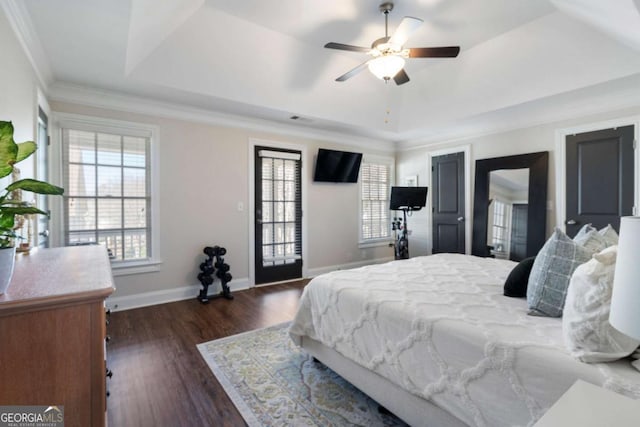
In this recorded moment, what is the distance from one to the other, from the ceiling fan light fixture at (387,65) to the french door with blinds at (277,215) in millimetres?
2241

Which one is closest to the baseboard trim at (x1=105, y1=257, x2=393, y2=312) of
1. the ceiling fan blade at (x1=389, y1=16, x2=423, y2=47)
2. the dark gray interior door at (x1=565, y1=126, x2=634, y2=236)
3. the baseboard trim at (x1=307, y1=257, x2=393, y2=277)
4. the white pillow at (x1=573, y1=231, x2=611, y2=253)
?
the baseboard trim at (x1=307, y1=257, x2=393, y2=277)

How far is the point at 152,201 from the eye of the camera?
11.9ft

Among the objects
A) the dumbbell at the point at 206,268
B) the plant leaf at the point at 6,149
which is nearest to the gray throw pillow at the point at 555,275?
the plant leaf at the point at 6,149

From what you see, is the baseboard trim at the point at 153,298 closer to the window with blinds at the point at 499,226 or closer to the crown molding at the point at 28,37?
the crown molding at the point at 28,37

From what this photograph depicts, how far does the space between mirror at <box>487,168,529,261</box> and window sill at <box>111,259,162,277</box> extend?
15.1ft

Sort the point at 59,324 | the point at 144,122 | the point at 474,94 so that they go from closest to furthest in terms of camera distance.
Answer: the point at 59,324 < the point at 144,122 < the point at 474,94

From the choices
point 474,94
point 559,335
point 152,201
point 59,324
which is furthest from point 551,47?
point 152,201

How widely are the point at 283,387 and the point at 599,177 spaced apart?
4131 millimetres

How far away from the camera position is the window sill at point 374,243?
5.66 metres

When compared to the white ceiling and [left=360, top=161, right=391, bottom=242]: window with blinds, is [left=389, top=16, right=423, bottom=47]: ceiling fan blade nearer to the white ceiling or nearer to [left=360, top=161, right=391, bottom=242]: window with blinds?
the white ceiling

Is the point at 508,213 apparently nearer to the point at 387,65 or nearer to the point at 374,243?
the point at 374,243

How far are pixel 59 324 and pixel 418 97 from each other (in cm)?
465

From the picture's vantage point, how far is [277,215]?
183 inches

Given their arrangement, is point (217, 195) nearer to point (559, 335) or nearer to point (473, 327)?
point (473, 327)
